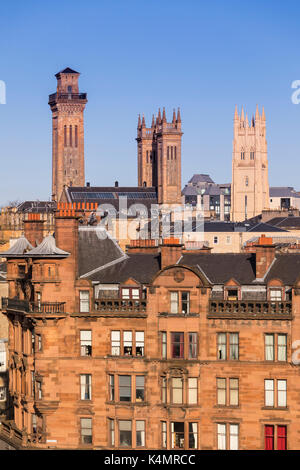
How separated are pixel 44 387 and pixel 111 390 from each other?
4.30 meters

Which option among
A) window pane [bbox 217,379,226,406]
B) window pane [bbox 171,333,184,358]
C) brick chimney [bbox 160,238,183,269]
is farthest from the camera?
brick chimney [bbox 160,238,183,269]

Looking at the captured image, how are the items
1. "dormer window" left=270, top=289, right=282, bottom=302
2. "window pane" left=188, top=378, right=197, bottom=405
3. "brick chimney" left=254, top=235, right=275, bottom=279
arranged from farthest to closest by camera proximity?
"brick chimney" left=254, top=235, right=275, bottom=279
"dormer window" left=270, top=289, right=282, bottom=302
"window pane" left=188, top=378, right=197, bottom=405

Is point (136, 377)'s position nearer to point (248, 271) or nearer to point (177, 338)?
point (177, 338)

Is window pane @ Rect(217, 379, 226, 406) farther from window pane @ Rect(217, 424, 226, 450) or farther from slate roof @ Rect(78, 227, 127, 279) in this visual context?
slate roof @ Rect(78, 227, 127, 279)

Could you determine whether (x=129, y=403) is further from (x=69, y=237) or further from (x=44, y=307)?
(x=69, y=237)

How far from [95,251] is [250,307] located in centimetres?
1288

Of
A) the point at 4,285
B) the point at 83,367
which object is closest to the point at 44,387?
the point at 83,367

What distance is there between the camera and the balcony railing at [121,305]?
7350cm

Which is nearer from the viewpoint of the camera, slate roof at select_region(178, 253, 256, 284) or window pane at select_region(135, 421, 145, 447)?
window pane at select_region(135, 421, 145, 447)

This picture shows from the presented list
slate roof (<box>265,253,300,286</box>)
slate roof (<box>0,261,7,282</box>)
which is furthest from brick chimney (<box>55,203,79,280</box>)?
slate roof (<box>0,261,7,282</box>)

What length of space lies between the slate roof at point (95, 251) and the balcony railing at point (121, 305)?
3.07 m

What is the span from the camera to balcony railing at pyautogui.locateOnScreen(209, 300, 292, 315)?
7131 centimetres

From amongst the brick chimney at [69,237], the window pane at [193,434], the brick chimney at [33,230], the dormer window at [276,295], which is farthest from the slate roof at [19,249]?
the dormer window at [276,295]

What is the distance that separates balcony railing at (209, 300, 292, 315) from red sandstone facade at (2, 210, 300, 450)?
0.28ft
